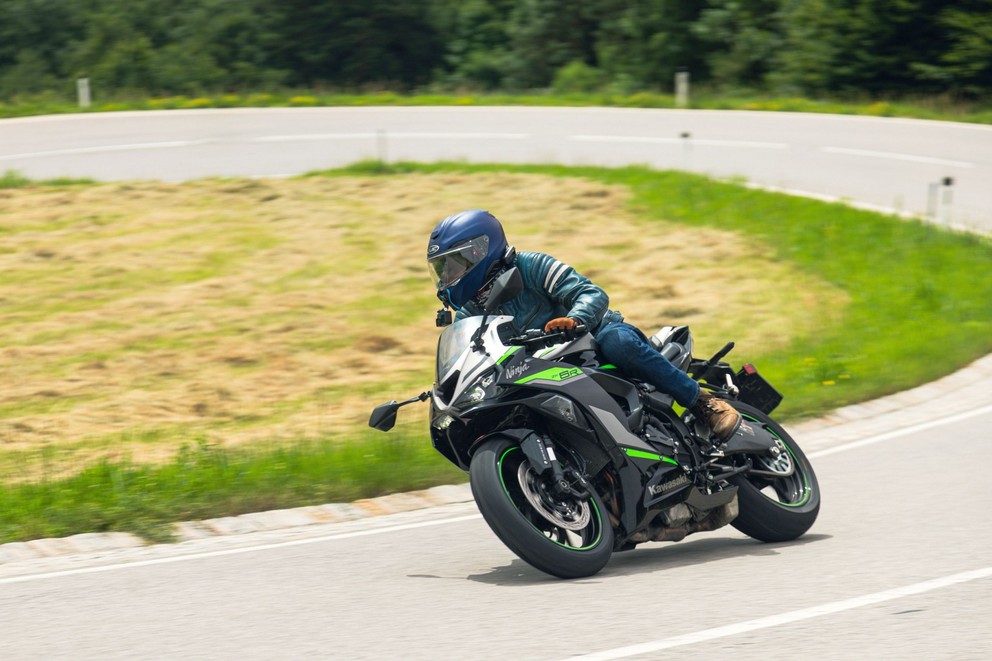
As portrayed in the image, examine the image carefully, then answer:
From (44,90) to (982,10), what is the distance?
30.3 m

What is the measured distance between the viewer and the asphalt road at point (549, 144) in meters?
20.8

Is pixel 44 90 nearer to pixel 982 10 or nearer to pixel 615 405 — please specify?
pixel 982 10

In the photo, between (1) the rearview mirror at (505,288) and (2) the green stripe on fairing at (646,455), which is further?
(2) the green stripe on fairing at (646,455)

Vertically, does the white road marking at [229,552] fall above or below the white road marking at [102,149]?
above

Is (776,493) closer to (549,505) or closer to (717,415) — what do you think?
(717,415)

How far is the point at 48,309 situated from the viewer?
14508 mm

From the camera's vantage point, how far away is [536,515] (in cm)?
606

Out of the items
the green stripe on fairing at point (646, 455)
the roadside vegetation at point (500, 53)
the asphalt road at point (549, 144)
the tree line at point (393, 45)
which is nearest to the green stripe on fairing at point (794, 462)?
the green stripe on fairing at point (646, 455)

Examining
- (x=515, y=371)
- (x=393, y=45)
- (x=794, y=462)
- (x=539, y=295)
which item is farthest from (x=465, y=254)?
(x=393, y=45)

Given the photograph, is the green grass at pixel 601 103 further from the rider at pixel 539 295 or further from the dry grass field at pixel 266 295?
the rider at pixel 539 295

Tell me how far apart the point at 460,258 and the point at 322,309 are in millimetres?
8413

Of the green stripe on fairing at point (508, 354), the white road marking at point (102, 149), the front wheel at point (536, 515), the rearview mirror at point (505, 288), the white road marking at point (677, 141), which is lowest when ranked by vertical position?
the white road marking at point (677, 141)

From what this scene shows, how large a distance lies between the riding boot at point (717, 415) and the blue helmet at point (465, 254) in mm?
1326

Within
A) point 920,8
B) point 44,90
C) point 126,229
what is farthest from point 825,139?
point 44,90
